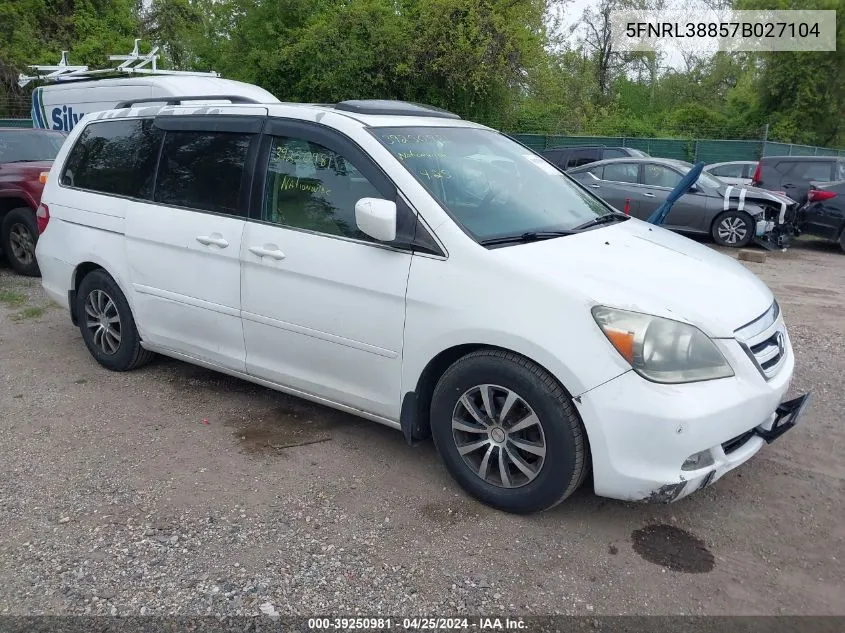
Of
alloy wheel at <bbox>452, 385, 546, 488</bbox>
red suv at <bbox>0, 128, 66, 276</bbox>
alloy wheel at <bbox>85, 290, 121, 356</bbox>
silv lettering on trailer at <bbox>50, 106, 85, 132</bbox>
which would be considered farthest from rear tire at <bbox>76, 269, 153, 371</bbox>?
silv lettering on trailer at <bbox>50, 106, 85, 132</bbox>

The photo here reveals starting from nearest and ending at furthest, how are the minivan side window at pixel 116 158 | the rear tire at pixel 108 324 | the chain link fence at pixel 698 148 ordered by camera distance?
the minivan side window at pixel 116 158 < the rear tire at pixel 108 324 < the chain link fence at pixel 698 148

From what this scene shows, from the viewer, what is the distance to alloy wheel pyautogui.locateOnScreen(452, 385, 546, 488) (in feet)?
10.8

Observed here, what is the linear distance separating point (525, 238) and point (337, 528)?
5.44 ft

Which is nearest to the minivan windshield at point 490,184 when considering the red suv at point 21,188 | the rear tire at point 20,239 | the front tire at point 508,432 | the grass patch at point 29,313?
the front tire at point 508,432

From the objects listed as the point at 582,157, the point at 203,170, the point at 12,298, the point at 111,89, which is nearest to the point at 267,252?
the point at 203,170

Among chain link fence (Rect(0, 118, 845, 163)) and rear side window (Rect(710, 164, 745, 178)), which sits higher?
chain link fence (Rect(0, 118, 845, 163))

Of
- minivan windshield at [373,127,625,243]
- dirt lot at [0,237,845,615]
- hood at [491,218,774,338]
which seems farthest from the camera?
minivan windshield at [373,127,625,243]

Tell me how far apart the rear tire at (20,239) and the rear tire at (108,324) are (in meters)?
3.74

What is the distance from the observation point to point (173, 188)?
462 cm

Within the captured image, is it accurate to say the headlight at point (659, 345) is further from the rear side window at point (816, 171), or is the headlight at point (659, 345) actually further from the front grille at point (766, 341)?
the rear side window at point (816, 171)

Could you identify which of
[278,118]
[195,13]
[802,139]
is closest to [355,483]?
[278,118]

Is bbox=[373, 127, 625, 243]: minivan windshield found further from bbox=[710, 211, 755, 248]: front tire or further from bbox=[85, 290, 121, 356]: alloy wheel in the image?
bbox=[710, 211, 755, 248]: front tire

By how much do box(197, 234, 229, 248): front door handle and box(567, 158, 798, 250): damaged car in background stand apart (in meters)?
8.48

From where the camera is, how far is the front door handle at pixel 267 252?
397cm
